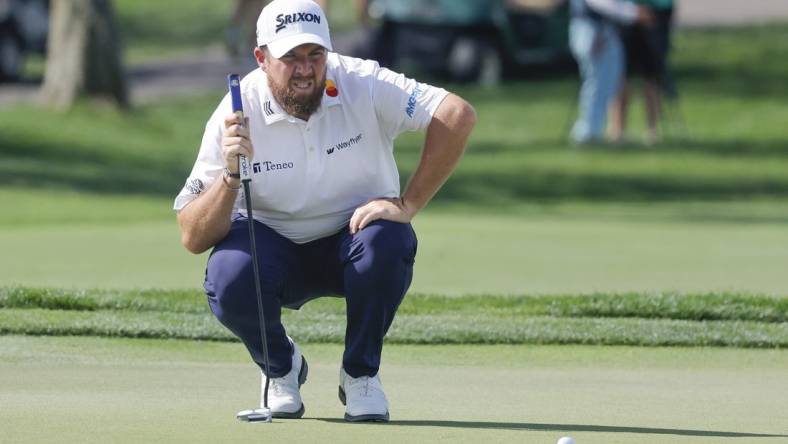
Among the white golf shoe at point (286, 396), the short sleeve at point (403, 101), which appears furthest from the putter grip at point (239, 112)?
the white golf shoe at point (286, 396)

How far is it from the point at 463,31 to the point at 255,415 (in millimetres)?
19298

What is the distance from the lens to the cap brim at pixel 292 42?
19.0 ft

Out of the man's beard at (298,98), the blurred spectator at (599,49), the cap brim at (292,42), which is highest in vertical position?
the blurred spectator at (599,49)

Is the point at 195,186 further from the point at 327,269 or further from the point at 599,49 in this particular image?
the point at 599,49

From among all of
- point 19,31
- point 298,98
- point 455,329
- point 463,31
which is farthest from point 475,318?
point 19,31

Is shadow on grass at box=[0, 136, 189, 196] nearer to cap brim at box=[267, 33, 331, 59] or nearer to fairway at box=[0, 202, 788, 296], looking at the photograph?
fairway at box=[0, 202, 788, 296]

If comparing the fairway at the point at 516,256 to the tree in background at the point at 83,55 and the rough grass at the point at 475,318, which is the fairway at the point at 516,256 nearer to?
the rough grass at the point at 475,318

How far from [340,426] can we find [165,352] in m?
1.84

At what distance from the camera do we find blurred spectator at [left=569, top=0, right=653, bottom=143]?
60.6 ft

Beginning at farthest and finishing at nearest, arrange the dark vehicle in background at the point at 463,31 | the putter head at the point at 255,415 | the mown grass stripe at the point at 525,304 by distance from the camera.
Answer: the dark vehicle in background at the point at 463,31, the mown grass stripe at the point at 525,304, the putter head at the point at 255,415

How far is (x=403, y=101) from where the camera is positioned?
239 inches

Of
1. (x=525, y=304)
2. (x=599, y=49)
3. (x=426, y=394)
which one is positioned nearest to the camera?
(x=426, y=394)

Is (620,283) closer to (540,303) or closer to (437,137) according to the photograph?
(540,303)

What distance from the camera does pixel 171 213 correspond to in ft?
46.9
